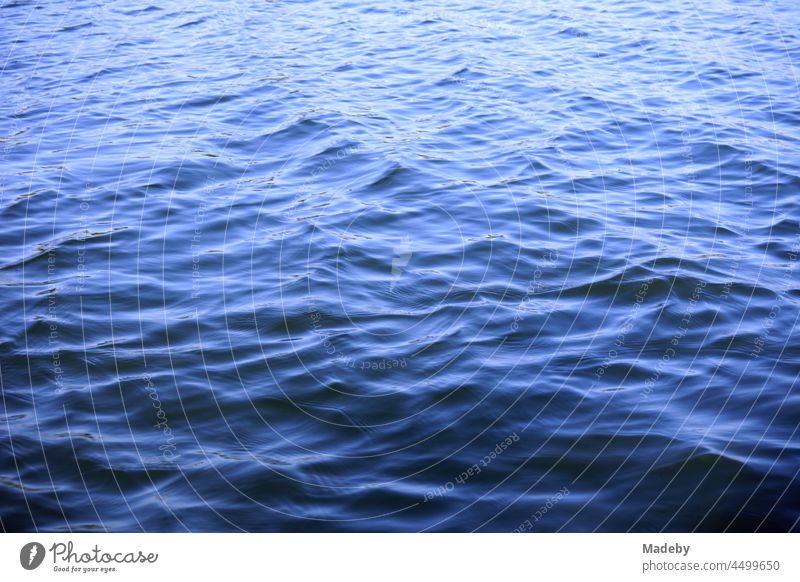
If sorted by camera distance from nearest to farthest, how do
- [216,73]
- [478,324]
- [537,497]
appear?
1. [537,497]
2. [478,324]
3. [216,73]

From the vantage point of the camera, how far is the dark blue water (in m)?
4.45

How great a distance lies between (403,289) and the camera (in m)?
6.32

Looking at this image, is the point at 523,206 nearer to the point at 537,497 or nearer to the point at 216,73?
the point at 537,497

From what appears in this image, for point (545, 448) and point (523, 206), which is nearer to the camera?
point (545, 448)

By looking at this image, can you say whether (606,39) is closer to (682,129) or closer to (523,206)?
(682,129)

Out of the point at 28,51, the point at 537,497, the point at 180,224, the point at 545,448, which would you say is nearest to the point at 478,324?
the point at 545,448

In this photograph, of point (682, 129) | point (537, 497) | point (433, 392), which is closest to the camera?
point (537, 497)

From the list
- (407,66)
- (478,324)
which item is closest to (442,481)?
(478,324)

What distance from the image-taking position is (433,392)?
17.0 ft

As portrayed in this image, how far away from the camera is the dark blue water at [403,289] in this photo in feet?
14.6

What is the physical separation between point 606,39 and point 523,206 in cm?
542

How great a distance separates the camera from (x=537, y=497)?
4332 mm
